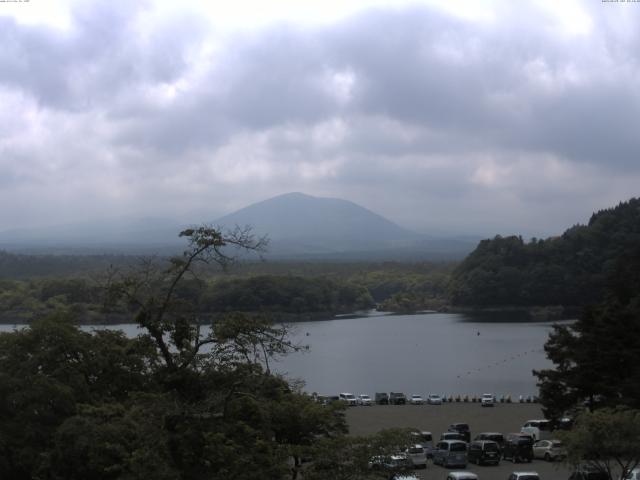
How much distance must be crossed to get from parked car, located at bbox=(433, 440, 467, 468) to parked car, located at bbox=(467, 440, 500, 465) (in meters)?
0.16

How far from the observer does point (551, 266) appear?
61906 millimetres

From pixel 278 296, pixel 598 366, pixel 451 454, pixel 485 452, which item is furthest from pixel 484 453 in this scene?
pixel 278 296

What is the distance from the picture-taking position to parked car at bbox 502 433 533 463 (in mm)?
12836

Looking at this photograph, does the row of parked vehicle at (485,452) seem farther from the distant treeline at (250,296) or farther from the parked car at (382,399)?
the distant treeline at (250,296)

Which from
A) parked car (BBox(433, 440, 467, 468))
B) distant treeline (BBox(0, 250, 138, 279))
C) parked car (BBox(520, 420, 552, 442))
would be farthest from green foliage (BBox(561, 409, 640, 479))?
distant treeline (BBox(0, 250, 138, 279))

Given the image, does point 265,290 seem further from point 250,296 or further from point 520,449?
point 520,449

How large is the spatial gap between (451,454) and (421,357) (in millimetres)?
26301

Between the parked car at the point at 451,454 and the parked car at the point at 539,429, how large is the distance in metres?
2.73

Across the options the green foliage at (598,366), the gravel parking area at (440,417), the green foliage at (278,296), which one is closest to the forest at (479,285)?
the green foliage at (278,296)

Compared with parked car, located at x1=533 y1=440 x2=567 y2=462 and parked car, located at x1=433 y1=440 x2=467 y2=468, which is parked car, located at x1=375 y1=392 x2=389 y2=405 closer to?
parked car, located at x1=533 y1=440 x2=567 y2=462

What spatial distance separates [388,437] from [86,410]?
107 inches

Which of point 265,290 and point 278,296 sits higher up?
point 265,290

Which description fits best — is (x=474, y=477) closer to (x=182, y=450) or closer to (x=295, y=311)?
(x=182, y=450)

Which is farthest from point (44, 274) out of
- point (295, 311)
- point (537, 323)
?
point (537, 323)
